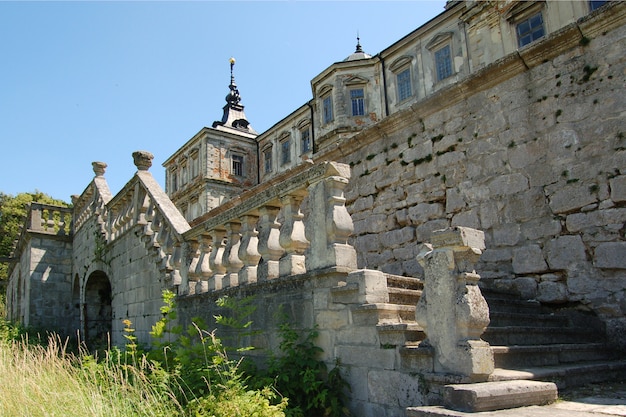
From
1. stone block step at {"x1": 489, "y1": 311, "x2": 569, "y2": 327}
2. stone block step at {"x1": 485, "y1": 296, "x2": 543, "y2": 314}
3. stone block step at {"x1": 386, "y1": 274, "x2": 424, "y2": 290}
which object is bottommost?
stone block step at {"x1": 489, "y1": 311, "x2": 569, "y2": 327}

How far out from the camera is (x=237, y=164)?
39875 millimetres

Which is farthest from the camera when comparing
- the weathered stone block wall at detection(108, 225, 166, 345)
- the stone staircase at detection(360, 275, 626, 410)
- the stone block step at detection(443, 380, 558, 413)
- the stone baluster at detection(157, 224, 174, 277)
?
the weathered stone block wall at detection(108, 225, 166, 345)

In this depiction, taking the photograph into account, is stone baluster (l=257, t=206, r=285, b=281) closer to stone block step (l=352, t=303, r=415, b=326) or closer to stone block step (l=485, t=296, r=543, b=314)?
stone block step (l=352, t=303, r=415, b=326)

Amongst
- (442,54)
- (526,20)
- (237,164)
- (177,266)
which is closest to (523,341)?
(177,266)

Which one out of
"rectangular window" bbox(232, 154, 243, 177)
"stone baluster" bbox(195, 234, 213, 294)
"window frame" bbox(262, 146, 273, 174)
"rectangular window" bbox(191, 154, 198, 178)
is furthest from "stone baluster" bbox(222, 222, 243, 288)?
"rectangular window" bbox(191, 154, 198, 178)

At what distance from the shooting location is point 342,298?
4.33m

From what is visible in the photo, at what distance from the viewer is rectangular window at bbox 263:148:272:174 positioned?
39.2 m

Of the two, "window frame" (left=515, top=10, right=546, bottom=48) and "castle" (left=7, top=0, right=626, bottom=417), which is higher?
"window frame" (left=515, top=10, right=546, bottom=48)

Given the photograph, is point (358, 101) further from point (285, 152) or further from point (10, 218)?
point (10, 218)

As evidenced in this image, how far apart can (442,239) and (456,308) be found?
488mm

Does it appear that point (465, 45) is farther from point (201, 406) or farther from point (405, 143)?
point (201, 406)

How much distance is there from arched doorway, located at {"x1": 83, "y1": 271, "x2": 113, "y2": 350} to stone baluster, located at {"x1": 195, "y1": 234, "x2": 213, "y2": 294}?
661cm

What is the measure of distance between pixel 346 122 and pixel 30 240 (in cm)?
1893

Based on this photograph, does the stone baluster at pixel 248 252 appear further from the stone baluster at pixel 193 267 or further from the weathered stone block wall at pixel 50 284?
the weathered stone block wall at pixel 50 284
